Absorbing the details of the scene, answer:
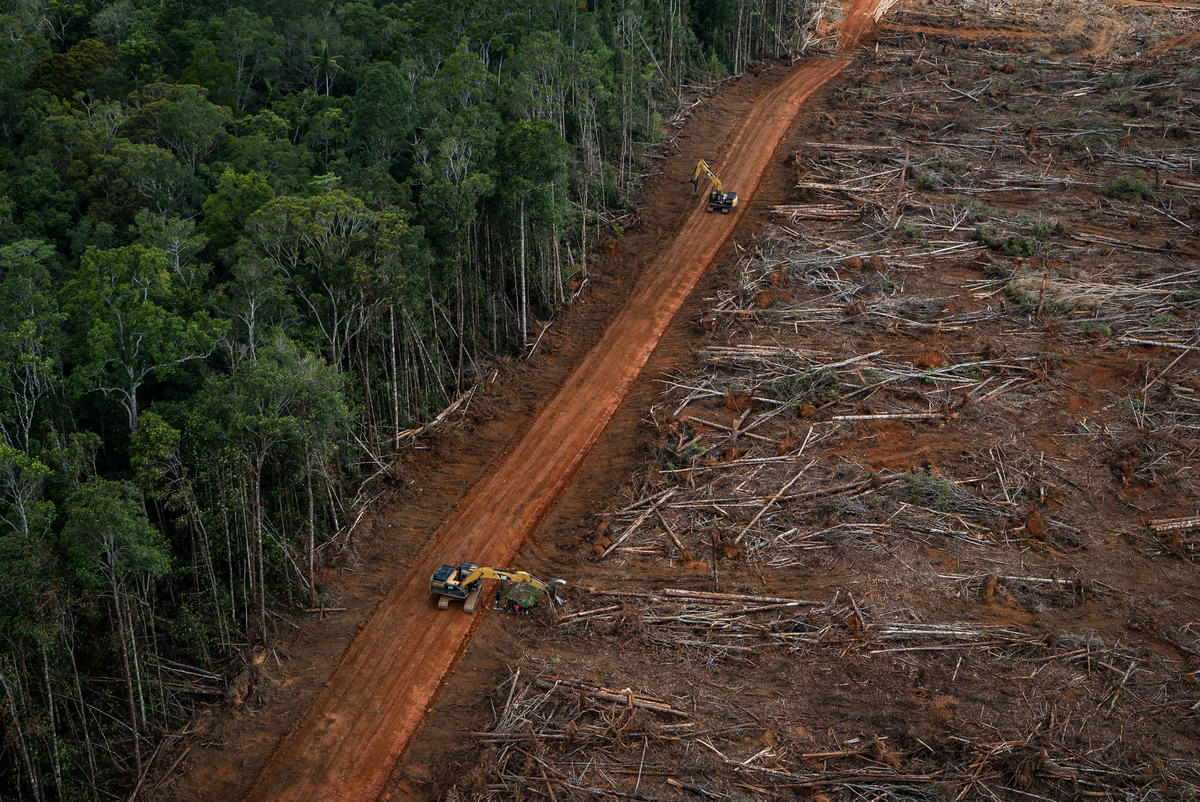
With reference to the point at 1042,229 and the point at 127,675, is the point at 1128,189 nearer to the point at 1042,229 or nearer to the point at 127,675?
the point at 1042,229

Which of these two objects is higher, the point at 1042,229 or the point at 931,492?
the point at 1042,229

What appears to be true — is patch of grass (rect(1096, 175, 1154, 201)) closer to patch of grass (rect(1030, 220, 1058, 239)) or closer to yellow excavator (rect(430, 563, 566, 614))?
patch of grass (rect(1030, 220, 1058, 239))

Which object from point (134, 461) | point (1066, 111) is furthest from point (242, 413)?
point (1066, 111)

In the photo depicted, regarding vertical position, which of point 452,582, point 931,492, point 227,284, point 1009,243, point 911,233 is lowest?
point 452,582

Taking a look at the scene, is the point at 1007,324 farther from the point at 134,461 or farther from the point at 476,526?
the point at 134,461

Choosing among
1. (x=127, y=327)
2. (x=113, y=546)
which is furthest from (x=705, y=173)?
(x=113, y=546)

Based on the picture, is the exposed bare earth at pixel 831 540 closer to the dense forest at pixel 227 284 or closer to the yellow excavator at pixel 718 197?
the yellow excavator at pixel 718 197

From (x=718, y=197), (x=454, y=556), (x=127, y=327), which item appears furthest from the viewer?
(x=718, y=197)

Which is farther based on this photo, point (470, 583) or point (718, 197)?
point (718, 197)
